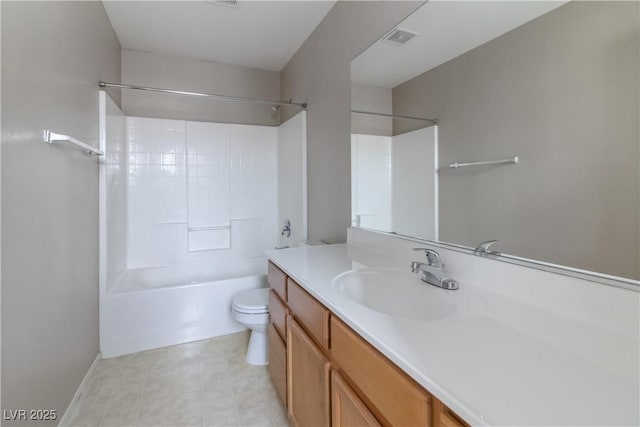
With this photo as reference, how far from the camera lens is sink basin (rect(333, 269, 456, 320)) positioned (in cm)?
95

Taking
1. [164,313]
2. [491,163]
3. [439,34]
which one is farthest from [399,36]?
[164,313]

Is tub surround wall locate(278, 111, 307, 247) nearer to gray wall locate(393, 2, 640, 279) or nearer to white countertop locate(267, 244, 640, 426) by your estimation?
gray wall locate(393, 2, 640, 279)

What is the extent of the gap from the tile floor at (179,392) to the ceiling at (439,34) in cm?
190

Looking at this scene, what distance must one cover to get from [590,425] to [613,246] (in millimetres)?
507

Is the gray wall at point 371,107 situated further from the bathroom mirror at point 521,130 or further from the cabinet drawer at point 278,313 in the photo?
the cabinet drawer at point 278,313

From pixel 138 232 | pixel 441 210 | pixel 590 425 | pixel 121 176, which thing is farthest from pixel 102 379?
pixel 590 425

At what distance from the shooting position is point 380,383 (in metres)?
0.69

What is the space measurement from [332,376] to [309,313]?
0.24m

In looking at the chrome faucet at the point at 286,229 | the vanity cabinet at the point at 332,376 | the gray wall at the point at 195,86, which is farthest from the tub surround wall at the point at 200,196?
the vanity cabinet at the point at 332,376

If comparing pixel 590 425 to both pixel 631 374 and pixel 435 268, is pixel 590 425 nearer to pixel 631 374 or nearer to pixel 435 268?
pixel 631 374

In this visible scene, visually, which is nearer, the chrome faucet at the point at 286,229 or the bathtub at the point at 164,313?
the bathtub at the point at 164,313

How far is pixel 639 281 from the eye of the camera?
664mm

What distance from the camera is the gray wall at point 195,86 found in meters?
2.84

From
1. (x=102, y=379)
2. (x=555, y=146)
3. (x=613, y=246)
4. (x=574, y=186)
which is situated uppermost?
(x=555, y=146)
